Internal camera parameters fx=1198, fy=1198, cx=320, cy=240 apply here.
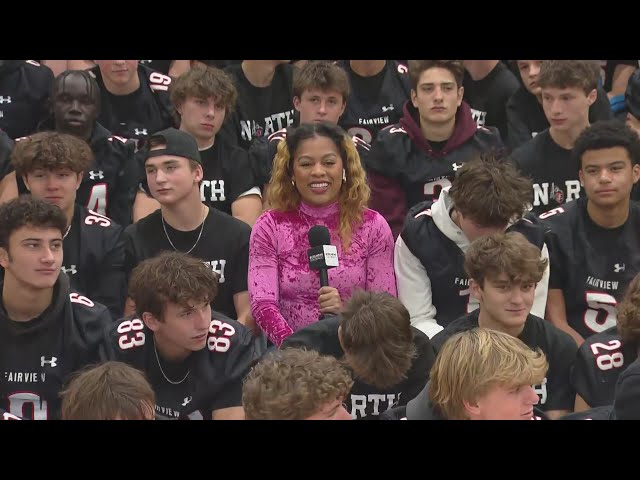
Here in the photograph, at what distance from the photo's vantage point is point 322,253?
4.66m

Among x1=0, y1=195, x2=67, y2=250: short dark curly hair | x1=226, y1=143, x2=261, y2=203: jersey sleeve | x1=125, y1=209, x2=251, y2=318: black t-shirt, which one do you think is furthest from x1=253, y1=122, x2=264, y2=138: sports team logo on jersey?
x1=0, y1=195, x2=67, y2=250: short dark curly hair

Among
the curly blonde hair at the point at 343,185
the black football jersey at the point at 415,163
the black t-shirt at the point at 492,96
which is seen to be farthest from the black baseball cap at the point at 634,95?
the curly blonde hair at the point at 343,185

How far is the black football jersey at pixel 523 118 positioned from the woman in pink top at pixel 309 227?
151 centimetres

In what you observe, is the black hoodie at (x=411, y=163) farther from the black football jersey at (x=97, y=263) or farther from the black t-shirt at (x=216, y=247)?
the black football jersey at (x=97, y=263)

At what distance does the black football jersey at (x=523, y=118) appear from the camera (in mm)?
6641

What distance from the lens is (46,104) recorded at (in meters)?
6.57

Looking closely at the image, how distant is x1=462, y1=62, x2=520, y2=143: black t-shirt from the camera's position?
6867 millimetres

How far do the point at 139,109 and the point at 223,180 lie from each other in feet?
2.83

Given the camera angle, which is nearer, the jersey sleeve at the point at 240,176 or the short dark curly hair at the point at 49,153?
the short dark curly hair at the point at 49,153

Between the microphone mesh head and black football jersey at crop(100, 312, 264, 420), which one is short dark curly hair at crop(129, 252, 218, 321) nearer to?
black football jersey at crop(100, 312, 264, 420)

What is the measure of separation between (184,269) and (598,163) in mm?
2061

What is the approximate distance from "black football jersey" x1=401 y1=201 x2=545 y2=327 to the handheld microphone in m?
0.72

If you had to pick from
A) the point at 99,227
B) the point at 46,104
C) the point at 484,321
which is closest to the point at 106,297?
the point at 99,227

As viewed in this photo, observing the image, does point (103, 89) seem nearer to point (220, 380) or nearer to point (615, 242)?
point (220, 380)
